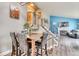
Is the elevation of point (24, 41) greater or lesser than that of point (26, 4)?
lesser

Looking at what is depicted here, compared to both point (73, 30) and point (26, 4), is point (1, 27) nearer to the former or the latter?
point (26, 4)

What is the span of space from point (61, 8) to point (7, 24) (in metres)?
0.63

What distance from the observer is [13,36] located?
149 centimetres

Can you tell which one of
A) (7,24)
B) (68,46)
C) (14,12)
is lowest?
(68,46)

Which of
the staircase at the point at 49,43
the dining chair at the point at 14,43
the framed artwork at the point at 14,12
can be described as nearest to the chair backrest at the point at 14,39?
the dining chair at the point at 14,43

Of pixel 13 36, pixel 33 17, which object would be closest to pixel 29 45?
pixel 13 36

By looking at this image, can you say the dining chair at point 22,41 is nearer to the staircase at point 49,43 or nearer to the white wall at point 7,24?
the white wall at point 7,24

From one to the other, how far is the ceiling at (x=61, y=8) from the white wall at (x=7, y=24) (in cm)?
25

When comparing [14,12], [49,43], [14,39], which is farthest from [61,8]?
[14,39]

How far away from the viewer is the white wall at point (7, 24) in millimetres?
1474

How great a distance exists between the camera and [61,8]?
1.49m

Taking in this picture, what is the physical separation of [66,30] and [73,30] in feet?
0.25

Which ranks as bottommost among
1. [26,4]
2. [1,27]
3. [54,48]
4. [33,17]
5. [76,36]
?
[54,48]

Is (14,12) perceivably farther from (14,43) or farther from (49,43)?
(49,43)
